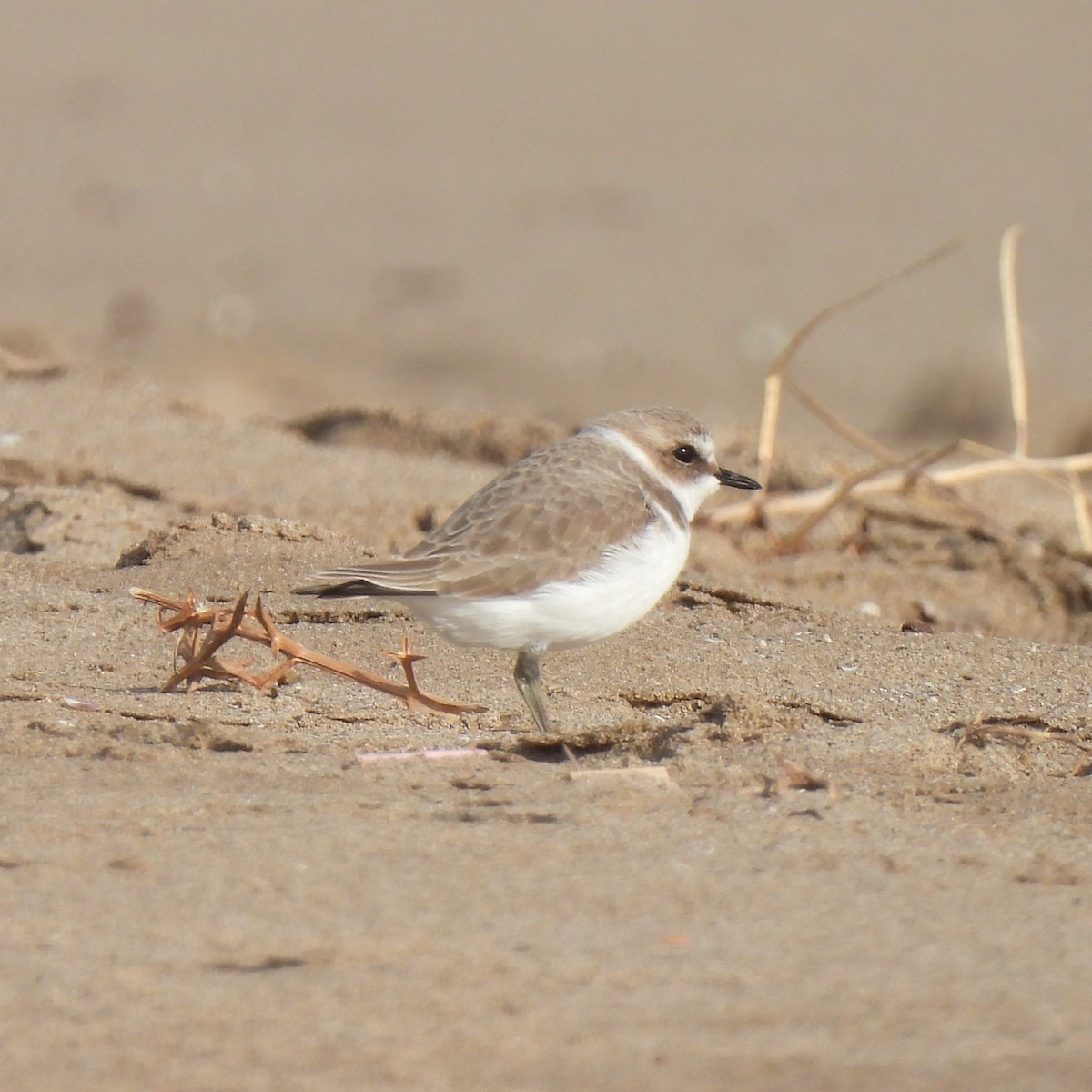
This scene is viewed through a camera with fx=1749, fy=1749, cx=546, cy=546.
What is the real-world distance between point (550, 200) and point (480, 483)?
20.3ft

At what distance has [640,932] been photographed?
2344 millimetres

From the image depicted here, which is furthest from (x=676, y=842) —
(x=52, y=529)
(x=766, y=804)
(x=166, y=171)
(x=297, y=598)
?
(x=166, y=171)

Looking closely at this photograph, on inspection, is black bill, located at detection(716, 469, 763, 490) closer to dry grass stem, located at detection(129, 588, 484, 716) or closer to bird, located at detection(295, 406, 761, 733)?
bird, located at detection(295, 406, 761, 733)

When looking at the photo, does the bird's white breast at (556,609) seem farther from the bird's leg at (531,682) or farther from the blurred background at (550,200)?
the blurred background at (550,200)

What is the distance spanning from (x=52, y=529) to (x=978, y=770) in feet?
10.2

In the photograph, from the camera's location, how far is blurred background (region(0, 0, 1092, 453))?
384 inches

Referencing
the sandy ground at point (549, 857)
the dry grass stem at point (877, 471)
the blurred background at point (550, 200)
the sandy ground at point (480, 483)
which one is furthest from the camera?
the blurred background at point (550, 200)

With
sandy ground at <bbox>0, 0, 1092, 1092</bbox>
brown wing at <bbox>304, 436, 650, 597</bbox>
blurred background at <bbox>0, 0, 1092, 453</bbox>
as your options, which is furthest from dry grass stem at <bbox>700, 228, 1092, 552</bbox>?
brown wing at <bbox>304, 436, 650, 597</bbox>

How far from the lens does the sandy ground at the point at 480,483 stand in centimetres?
215

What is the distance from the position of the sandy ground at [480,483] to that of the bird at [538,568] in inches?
8.6

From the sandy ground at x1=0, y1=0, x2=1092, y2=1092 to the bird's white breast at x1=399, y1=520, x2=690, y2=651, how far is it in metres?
0.20

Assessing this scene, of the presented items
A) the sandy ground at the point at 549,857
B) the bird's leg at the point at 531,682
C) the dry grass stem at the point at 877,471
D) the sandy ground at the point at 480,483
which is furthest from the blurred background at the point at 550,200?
the bird's leg at the point at 531,682

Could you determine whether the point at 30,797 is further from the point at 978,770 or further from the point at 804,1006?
the point at 978,770

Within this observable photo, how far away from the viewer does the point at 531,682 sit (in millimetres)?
3961
